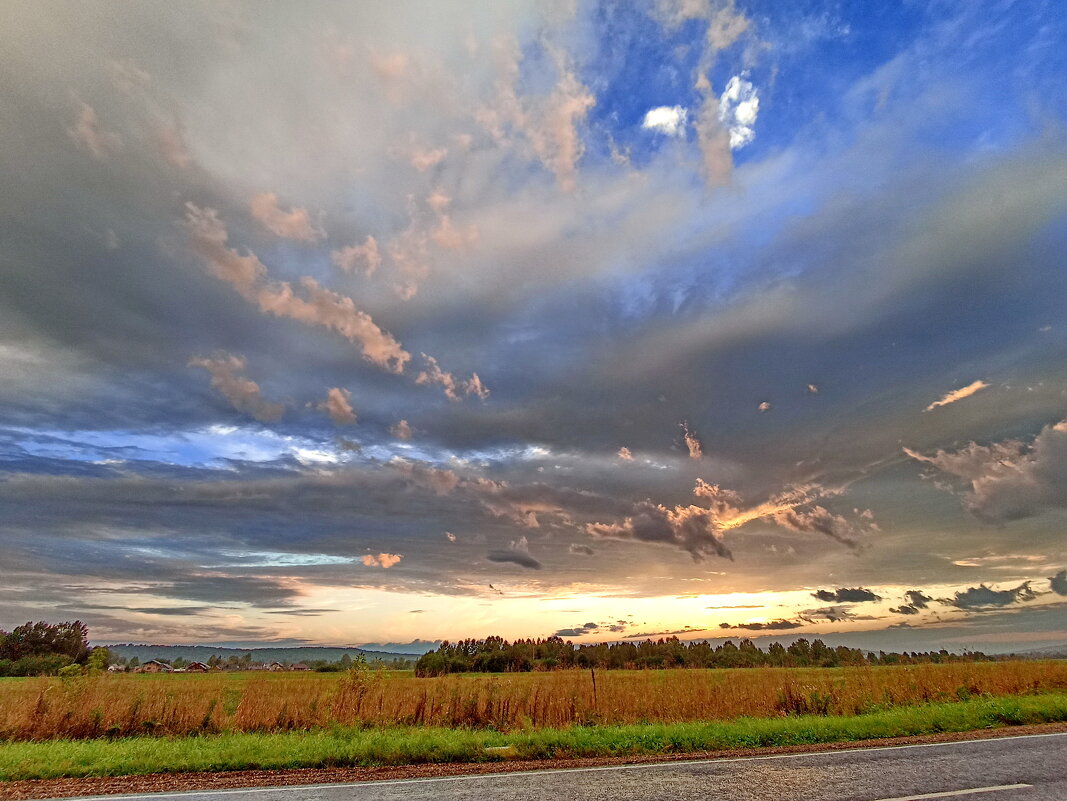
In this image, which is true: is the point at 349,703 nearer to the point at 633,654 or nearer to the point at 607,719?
the point at 607,719

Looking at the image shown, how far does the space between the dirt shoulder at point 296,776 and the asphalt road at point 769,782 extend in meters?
0.70

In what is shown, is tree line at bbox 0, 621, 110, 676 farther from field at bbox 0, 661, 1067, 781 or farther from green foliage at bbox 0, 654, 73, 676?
field at bbox 0, 661, 1067, 781

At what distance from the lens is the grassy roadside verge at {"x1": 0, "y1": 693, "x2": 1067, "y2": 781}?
46.8 ft

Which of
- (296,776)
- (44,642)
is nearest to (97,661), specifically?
(296,776)

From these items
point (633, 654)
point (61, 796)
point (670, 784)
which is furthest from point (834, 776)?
point (633, 654)

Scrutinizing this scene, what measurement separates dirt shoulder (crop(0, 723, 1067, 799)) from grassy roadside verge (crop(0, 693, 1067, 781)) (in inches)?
22.3

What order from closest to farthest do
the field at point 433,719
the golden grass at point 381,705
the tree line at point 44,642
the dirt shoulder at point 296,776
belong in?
1. the dirt shoulder at point 296,776
2. the field at point 433,719
3. the golden grass at point 381,705
4. the tree line at point 44,642

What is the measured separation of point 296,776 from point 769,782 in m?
10.4

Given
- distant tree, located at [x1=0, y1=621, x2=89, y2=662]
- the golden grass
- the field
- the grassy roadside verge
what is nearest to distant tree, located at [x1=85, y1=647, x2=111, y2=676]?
the field

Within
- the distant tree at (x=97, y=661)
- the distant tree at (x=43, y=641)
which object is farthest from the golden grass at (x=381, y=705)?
the distant tree at (x=43, y=641)

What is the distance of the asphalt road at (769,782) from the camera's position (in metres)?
9.99

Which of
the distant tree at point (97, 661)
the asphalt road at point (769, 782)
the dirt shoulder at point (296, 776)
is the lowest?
the dirt shoulder at point (296, 776)

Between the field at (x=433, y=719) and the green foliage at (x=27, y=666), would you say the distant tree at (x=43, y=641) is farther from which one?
the field at (x=433, y=719)

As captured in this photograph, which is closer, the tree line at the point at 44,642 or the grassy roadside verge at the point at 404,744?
the grassy roadside verge at the point at 404,744
